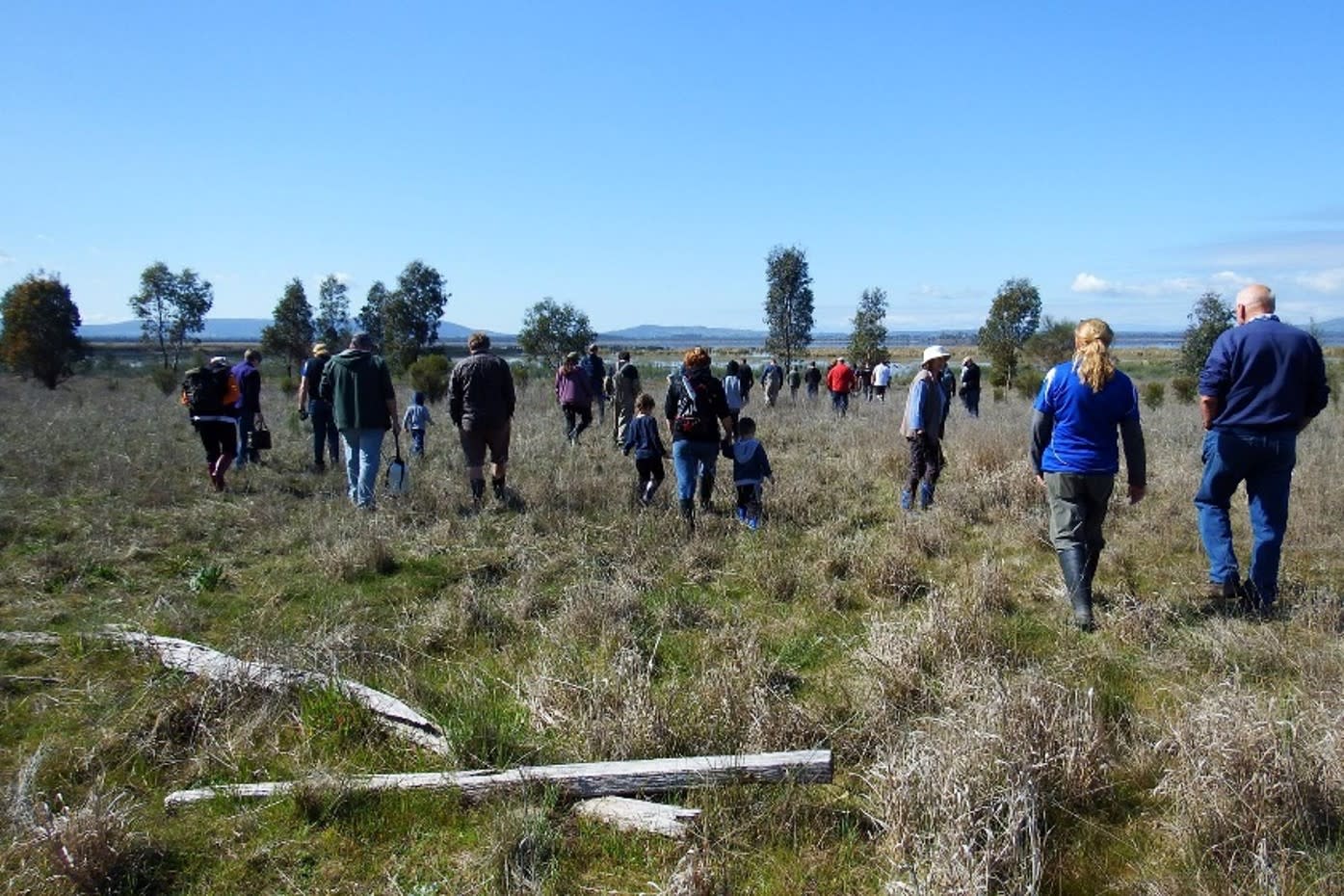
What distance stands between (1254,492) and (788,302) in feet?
108

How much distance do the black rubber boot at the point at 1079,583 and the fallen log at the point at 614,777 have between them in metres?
2.31

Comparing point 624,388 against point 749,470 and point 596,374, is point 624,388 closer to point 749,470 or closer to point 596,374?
point 596,374

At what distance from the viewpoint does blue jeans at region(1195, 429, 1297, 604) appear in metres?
4.74

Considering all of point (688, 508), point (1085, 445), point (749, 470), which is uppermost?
point (1085, 445)

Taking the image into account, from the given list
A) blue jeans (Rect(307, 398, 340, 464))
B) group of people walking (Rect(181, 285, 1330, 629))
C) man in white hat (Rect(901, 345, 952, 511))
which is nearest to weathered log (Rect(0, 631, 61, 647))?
group of people walking (Rect(181, 285, 1330, 629))

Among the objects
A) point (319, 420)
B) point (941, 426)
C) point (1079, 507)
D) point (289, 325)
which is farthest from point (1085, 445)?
point (289, 325)

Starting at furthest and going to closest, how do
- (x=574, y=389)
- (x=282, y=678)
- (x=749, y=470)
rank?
(x=574, y=389), (x=749, y=470), (x=282, y=678)

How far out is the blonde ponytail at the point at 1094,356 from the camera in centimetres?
460

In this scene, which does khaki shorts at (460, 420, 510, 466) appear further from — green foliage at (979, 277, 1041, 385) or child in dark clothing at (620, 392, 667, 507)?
green foliage at (979, 277, 1041, 385)

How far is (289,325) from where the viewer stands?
129 ft

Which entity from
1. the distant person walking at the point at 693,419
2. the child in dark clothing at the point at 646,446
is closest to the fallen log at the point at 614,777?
the distant person walking at the point at 693,419


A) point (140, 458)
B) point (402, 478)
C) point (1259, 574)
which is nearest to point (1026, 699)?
point (1259, 574)

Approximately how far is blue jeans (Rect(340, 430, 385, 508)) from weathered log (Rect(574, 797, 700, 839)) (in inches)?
214

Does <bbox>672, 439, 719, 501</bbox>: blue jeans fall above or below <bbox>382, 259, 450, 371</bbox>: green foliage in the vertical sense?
below
